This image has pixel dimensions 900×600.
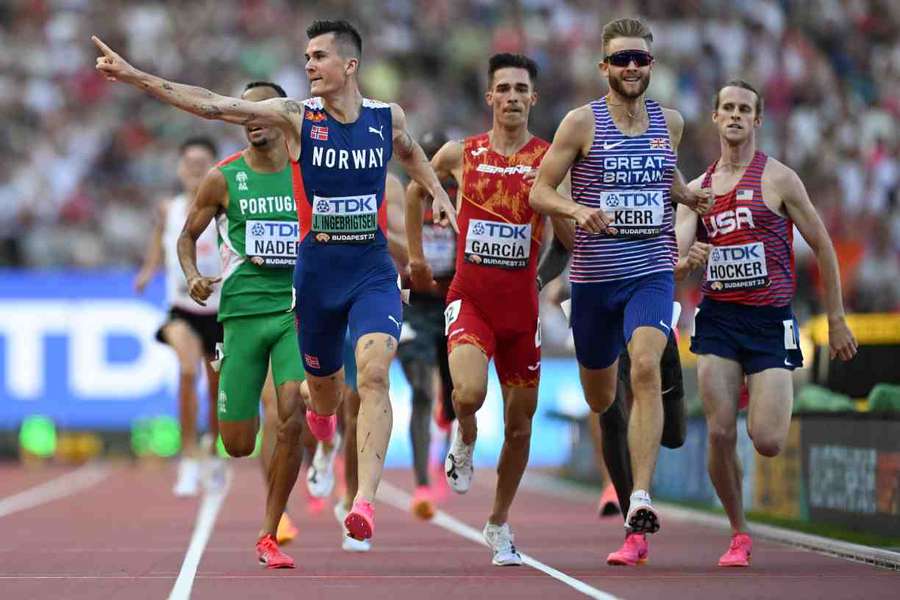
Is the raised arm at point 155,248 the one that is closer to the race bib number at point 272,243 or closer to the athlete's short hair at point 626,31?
the race bib number at point 272,243

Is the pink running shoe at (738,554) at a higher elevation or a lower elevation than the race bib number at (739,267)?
lower

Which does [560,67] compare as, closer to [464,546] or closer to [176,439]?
[176,439]

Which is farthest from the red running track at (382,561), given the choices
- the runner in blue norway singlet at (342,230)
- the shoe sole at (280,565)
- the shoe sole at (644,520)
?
the runner in blue norway singlet at (342,230)

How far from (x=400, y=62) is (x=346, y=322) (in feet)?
71.5

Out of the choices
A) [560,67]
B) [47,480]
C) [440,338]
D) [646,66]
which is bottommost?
[47,480]

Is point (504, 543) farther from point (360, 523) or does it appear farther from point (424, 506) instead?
point (424, 506)

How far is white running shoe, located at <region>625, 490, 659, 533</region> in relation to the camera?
10.2m

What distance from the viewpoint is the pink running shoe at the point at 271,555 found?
1094 centimetres

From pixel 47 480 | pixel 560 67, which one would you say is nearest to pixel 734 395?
pixel 47 480

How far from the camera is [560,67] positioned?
3225 cm

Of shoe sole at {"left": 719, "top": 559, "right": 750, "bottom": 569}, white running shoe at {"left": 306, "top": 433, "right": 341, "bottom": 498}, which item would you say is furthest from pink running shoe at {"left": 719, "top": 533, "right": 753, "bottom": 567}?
white running shoe at {"left": 306, "top": 433, "right": 341, "bottom": 498}

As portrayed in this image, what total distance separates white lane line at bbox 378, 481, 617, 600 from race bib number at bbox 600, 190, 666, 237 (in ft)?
6.26

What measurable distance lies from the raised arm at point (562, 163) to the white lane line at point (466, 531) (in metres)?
1.84

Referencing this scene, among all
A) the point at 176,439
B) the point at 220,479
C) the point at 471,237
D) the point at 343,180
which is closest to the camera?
the point at 343,180
